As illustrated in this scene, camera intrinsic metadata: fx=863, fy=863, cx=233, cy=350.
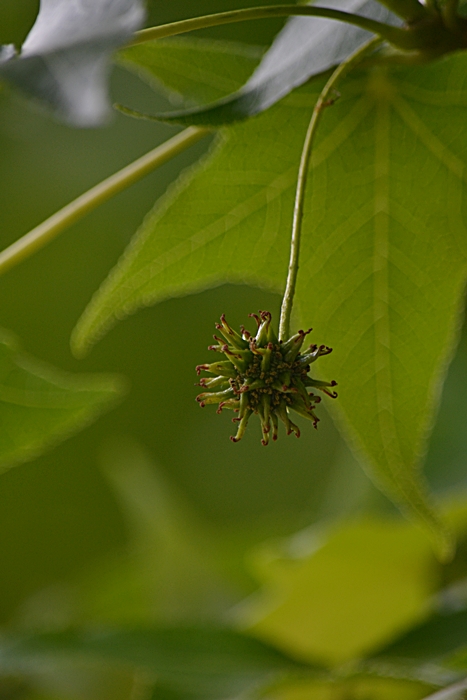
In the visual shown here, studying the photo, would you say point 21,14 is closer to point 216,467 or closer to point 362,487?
point 216,467

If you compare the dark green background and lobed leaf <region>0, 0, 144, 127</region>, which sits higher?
the dark green background

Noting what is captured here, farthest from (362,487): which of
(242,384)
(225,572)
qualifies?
(242,384)

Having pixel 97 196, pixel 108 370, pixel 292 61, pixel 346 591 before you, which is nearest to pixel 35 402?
pixel 97 196

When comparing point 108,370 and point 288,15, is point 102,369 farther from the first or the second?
point 288,15

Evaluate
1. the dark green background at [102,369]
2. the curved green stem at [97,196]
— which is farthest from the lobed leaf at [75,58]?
the dark green background at [102,369]

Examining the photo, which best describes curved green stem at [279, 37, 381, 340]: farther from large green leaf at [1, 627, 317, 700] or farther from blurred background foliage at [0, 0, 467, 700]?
blurred background foliage at [0, 0, 467, 700]

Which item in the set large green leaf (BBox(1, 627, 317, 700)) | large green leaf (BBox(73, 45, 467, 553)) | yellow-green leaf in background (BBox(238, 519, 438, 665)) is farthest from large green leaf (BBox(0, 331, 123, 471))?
yellow-green leaf in background (BBox(238, 519, 438, 665))

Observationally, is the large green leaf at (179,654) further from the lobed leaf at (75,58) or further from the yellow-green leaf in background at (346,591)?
the lobed leaf at (75,58)
